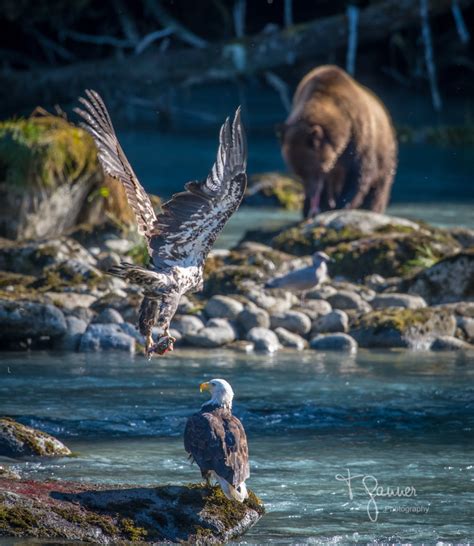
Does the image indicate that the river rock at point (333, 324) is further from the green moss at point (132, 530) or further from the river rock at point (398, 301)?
the green moss at point (132, 530)

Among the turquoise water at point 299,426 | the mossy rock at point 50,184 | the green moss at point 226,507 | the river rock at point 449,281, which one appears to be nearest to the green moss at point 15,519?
the green moss at point 226,507

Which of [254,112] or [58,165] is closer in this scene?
[58,165]

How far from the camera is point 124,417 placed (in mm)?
9789

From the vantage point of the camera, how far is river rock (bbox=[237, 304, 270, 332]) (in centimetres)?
1274

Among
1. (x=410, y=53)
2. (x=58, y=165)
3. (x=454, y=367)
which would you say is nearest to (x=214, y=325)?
(x=454, y=367)

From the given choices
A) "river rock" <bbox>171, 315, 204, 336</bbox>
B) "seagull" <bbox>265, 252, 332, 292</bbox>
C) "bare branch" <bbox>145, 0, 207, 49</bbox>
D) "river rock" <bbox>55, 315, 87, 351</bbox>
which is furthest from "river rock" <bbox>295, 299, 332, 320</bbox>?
"bare branch" <bbox>145, 0, 207, 49</bbox>

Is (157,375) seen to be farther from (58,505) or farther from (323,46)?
(323,46)

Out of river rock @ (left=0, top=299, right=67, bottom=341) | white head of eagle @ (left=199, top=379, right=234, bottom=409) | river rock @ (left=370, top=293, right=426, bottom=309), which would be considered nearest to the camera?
white head of eagle @ (left=199, top=379, right=234, bottom=409)

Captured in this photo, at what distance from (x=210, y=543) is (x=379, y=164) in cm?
1138

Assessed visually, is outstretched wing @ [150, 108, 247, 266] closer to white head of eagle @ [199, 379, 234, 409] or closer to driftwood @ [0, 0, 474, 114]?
white head of eagle @ [199, 379, 234, 409]

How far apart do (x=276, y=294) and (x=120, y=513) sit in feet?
22.0

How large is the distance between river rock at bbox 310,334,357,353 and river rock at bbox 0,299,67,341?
2334mm

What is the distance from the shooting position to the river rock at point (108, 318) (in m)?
12.6

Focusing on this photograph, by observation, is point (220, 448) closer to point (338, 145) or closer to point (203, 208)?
point (203, 208)
